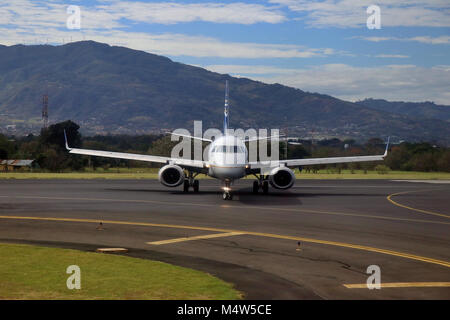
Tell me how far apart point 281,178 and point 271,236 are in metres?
20.9

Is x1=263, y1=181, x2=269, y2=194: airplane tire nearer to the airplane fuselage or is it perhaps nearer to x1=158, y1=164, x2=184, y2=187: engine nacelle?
the airplane fuselage

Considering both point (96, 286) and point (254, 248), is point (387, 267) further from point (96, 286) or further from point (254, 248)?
point (96, 286)

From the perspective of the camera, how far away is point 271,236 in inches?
941

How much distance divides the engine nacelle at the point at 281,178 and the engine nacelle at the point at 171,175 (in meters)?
6.94

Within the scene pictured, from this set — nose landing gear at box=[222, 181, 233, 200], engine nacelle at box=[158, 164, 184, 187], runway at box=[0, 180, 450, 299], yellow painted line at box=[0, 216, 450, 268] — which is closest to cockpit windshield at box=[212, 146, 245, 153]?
nose landing gear at box=[222, 181, 233, 200]

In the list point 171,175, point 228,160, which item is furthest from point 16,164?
point 228,160

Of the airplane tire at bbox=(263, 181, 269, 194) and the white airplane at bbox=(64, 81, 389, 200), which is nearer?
the white airplane at bbox=(64, 81, 389, 200)

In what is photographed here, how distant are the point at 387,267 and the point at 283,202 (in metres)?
22.2

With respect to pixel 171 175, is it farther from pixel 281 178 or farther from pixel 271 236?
pixel 271 236

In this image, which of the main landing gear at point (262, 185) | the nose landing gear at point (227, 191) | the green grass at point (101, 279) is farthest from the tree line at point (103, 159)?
the green grass at point (101, 279)

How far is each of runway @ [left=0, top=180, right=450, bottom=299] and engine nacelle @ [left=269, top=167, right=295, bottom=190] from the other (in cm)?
239

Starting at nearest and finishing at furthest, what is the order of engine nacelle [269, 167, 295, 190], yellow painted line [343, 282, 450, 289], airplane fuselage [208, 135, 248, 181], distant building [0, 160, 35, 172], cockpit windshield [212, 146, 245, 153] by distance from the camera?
yellow painted line [343, 282, 450, 289]
airplane fuselage [208, 135, 248, 181]
cockpit windshield [212, 146, 245, 153]
engine nacelle [269, 167, 295, 190]
distant building [0, 160, 35, 172]

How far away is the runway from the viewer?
15602 mm
